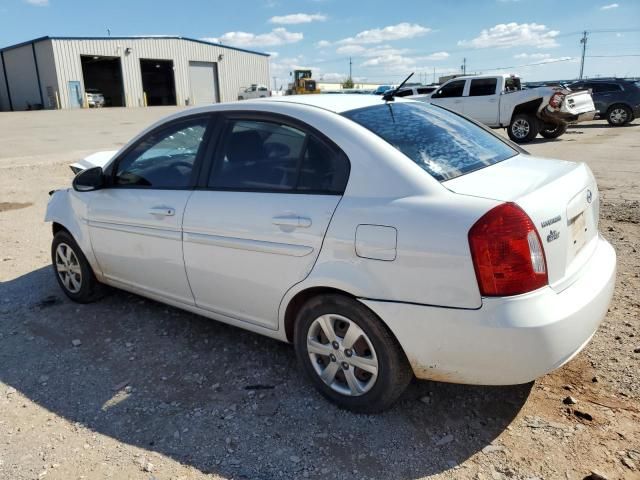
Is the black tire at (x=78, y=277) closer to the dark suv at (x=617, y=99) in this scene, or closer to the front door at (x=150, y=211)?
the front door at (x=150, y=211)

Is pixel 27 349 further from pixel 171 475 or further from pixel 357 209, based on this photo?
pixel 357 209

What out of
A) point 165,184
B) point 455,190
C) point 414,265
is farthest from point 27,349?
point 455,190

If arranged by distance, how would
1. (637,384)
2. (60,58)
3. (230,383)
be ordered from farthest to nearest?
(60,58)
(230,383)
(637,384)

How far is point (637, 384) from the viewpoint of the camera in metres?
2.94

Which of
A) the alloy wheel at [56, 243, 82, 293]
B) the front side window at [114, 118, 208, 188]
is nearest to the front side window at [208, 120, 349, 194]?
the front side window at [114, 118, 208, 188]

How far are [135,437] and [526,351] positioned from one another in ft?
6.64

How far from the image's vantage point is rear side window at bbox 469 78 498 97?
53.0ft

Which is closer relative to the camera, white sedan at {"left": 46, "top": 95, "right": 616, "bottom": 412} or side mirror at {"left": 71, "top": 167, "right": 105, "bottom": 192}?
white sedan at {"left": 46, "top": 95, "right": 616, "bottom": 412}

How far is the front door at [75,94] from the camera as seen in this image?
42.1 meters

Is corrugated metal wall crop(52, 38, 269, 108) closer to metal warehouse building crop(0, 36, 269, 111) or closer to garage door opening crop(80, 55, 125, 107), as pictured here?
metal warehouse building crop(0, 36, 269, 111)

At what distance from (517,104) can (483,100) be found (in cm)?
107

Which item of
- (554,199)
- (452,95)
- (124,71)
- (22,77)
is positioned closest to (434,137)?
(554,199)

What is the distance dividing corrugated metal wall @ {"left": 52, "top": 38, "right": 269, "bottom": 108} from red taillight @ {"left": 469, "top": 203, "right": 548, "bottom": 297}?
151ft

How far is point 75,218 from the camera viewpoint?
419cm
